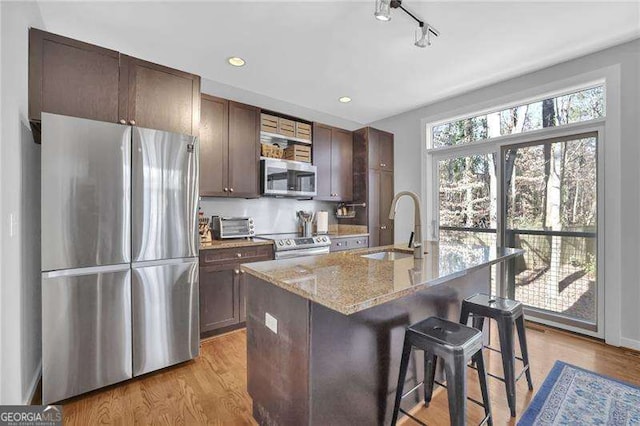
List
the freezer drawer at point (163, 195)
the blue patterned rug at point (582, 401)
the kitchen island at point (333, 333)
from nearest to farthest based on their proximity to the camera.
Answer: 1. the kitchen island at point (333, 333)
2. the blue patterned rug at point (582, 401)
3. the freezer drawer at point (163, 195)

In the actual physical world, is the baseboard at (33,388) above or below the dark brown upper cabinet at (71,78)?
below

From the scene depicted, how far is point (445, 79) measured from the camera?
130 inches

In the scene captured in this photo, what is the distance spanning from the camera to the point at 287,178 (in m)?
3.68

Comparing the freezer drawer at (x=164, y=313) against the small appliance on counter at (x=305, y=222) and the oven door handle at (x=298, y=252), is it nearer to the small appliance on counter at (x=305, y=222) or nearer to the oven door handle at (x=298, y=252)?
the oven door handle at (x=298, y=252)

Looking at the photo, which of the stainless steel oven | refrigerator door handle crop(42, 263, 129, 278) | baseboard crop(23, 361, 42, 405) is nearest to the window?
the stainless steel oven

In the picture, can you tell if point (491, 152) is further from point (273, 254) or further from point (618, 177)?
point (273, 254)

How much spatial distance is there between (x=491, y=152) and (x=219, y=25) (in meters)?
3.32

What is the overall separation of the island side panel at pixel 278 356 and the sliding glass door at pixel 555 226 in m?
3.15

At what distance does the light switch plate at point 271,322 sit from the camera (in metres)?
1.48

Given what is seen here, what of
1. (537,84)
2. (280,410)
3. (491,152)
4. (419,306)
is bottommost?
(280,410)

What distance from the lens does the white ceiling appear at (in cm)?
219

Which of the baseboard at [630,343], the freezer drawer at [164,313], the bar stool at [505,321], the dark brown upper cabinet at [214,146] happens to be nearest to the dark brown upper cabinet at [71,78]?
the dark brown upper cabinet at [214,146]

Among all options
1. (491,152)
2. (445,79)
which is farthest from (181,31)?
(491,152)

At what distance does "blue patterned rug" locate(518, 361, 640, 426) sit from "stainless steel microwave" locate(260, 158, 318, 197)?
9.63ft
